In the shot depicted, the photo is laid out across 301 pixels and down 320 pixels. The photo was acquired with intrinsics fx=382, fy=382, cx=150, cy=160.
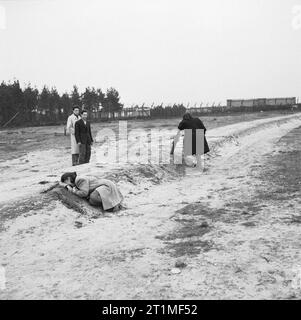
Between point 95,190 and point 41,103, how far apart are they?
40.6 metres

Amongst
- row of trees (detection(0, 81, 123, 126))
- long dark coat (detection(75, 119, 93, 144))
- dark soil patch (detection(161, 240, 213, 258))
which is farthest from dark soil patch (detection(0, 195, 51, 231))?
row of trees (detection(0, 81, 123, 126))

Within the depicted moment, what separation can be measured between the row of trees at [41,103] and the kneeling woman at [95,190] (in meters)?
34.0

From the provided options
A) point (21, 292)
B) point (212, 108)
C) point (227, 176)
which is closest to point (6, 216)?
point (21, 292)

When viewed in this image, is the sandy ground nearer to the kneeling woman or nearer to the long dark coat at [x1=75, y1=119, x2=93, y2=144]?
the kneeling woman

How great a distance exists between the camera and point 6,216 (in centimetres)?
599

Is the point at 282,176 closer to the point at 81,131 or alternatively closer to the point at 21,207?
the point at 81,131

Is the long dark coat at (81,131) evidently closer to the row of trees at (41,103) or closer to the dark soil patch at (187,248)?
the dark soil patch at (187,248)

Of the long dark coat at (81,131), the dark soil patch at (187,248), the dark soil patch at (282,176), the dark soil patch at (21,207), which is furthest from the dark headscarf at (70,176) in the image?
the dark soil patch at (282,176)

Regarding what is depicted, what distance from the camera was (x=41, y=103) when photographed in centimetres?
4497

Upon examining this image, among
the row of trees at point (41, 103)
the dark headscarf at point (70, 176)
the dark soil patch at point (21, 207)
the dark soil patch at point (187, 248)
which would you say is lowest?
the dark soil patch at point (187, 248)

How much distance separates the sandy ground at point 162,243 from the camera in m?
3.92

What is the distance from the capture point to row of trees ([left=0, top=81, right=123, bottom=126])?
40.3m

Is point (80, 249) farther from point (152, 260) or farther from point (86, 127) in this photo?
point (86, 127)

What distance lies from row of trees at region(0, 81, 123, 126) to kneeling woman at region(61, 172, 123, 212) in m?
34.0
